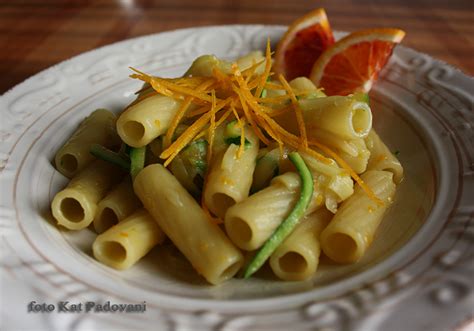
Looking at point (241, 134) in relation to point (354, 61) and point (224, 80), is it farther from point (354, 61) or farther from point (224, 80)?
point (354, 61)

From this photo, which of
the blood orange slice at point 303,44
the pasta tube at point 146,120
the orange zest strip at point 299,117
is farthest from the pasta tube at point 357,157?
the blood orange slice at point 303,44

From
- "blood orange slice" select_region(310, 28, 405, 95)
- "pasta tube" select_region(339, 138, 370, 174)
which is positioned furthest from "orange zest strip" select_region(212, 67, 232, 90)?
"blood orange slice" select_region(310, 28, 405, 95)

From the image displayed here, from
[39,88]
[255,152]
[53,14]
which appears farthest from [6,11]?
[255,152]

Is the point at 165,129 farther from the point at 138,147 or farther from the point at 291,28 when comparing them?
the point at 291,28

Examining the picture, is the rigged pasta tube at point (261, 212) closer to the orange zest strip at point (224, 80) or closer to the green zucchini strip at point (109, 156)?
the orange zest strip at point (224, 80)

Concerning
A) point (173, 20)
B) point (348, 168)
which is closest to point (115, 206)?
point (348, 168)

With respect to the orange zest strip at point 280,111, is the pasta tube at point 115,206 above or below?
below
